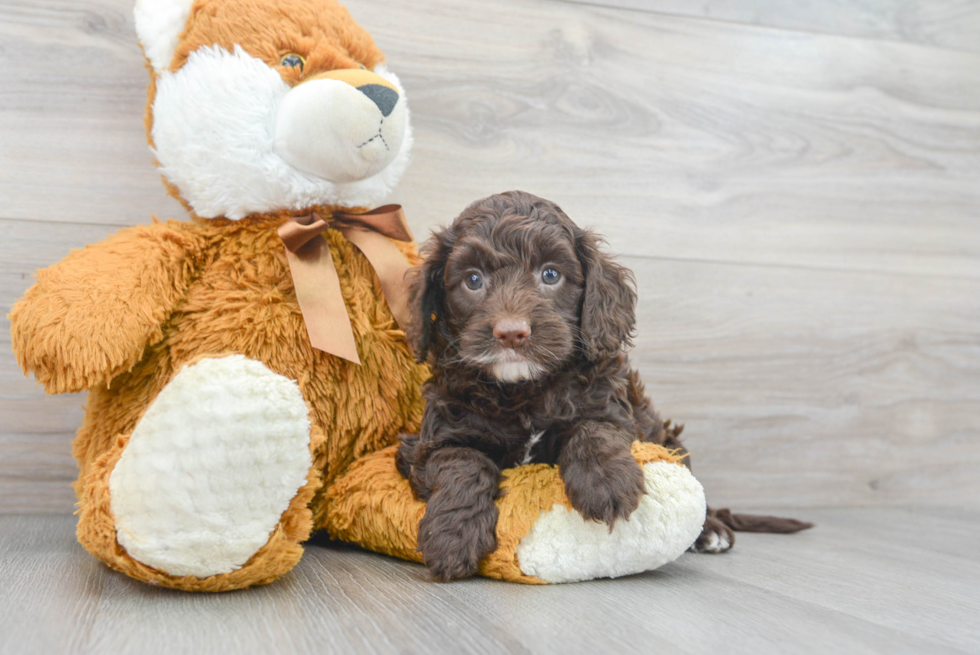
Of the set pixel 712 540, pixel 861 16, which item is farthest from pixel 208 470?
pixel 861 16

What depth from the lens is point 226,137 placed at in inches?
55.5

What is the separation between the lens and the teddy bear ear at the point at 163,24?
1441 millimetres

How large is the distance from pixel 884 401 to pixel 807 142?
82 cm

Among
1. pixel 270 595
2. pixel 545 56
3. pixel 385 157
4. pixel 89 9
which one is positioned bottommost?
pixel 270 595

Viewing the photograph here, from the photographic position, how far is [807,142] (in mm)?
2225

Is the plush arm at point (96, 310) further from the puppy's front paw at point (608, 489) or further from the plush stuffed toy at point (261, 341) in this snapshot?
the puppy's front paw at point (608, 489)

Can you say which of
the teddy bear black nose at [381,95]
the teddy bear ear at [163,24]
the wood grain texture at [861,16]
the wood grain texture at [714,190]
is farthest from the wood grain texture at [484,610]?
the wood grain texture at [861,16]

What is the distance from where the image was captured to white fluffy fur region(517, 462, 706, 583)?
4.04 ft

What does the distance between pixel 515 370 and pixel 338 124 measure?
573mm

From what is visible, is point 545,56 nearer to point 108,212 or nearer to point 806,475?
point 108,212

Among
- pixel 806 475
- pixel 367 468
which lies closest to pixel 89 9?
pixel 367 468

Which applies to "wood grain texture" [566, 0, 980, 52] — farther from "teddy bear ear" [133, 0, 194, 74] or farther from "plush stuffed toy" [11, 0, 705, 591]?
"teddy bear ear" [133, 0, 194, 74]

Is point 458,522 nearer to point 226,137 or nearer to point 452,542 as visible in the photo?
point 452,542

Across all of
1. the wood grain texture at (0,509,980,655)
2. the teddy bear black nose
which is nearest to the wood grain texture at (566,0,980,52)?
the teddy bear black nose
